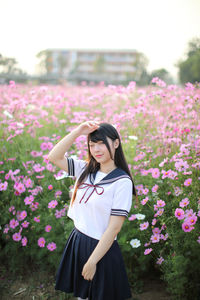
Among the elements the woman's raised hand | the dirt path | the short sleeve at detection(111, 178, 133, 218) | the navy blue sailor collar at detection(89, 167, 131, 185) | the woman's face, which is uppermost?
the woman's raised hand

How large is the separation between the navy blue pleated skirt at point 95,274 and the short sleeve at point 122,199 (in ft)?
0.82

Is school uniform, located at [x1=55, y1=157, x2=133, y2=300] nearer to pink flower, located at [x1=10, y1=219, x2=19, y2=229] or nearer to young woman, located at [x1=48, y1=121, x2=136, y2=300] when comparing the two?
young woman, located at [x1=48, y1=121, x2=136, y2=300]

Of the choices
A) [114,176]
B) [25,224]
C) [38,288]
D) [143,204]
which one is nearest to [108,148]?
[114,176]

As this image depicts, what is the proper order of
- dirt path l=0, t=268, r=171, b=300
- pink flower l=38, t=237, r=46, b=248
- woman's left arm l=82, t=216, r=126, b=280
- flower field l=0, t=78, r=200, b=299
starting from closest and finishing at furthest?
1. woman's left arm l=82, t=216, r=126, b=280
2. flower field l=0, t=78, r=200, b=299
3. dirt path l=0, t=268, r=171, b=300
4. pink flower l=38, t=237, r=46, b=248

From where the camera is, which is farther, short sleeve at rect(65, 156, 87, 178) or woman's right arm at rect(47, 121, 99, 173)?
short sleeve at rect(65, 156, 87, 178)

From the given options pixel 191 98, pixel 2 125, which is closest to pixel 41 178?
pixel 2 125

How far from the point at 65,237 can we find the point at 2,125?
2009 millimetres

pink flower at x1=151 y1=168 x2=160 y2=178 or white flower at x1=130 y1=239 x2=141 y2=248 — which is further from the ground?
pink flower at x1=151 y1=168 x2=160 y2=178

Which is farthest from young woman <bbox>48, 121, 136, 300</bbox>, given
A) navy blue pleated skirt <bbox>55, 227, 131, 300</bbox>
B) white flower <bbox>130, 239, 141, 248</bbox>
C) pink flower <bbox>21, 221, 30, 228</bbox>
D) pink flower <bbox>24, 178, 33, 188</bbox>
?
pink flower <bbox>24, 178, 33, 188</bbox>

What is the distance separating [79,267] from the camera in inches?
59.2

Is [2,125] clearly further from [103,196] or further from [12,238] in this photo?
[103,196]

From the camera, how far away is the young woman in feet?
4.37

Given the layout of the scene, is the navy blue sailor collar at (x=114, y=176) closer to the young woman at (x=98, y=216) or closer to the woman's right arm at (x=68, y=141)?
the young woman at (x=98, y=216)

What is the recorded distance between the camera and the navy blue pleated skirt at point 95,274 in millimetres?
1431
